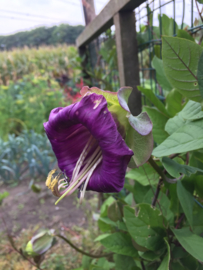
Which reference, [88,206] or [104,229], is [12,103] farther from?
[104,229]

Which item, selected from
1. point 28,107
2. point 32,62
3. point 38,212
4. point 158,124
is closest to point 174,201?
point 158,124

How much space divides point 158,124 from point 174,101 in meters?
0.06

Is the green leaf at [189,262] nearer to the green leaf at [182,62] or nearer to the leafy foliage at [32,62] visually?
the green leaf at [182,62]

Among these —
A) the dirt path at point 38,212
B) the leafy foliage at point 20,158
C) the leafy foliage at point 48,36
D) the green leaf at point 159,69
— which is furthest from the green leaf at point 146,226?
the leafy foliage at point 48,36

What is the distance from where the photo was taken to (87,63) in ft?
5.16

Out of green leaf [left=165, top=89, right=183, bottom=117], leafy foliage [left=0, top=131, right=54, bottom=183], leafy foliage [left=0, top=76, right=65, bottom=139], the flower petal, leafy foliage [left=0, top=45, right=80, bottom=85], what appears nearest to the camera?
the flower petal

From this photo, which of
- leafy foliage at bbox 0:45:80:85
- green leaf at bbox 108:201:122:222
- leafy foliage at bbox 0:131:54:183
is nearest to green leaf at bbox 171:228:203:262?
green leaf at bbox 108:201:122:222

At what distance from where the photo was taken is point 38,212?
5.34ft

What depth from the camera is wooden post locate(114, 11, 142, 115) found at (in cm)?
62

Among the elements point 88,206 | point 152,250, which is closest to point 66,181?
point 152,250

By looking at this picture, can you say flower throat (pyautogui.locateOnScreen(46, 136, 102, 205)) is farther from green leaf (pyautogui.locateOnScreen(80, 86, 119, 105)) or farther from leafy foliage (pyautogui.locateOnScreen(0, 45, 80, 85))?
leafy foliage (pyautogui.locateOnScreen(0, 45, 80, 85))

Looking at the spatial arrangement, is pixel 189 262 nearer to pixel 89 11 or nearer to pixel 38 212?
pixel 89 11

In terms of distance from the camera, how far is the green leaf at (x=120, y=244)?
0.45 metres

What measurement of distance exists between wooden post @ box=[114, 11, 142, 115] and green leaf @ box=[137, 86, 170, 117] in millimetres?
258
